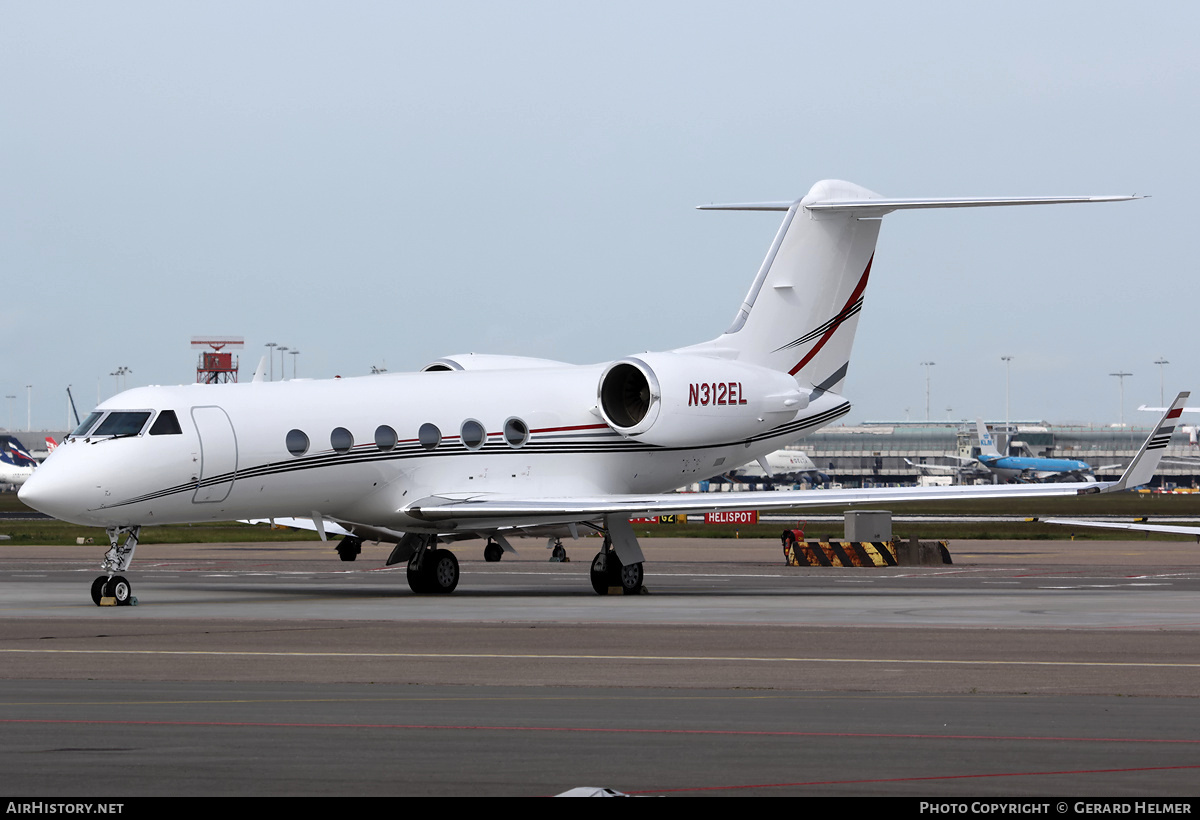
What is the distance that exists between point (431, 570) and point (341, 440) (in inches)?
129

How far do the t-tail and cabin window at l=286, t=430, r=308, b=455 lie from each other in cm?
827

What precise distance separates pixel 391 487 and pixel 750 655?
12147 millimetres

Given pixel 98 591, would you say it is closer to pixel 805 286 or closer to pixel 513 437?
pixel 513 437

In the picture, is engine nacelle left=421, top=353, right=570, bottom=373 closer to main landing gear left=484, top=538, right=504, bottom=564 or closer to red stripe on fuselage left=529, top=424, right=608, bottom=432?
red stripe on fuselage left=529, top=424, right=608, bottom=432

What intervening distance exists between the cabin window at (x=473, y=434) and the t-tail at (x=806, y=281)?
4.90m

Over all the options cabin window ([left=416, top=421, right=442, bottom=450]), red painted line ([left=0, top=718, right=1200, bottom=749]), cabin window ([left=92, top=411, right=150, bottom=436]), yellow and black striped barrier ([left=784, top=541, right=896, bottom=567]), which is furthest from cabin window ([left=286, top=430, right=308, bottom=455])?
yellow and black striped barrier ([left=784, top=541, right=896, bottom=567])

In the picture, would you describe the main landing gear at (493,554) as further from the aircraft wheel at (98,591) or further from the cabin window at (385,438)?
the aircraft wheel at (98,591)

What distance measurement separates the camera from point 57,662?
52.0 ft

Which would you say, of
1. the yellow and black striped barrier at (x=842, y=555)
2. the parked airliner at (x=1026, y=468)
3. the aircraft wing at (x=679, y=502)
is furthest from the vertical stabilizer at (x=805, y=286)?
the parked airliner at (x=1026, y=468)

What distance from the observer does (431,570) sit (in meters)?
28.4

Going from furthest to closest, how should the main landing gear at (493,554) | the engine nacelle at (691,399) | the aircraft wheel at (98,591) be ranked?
the main landing gear at (493,554)
the engine nacelle at (691,399)
the aircraft wheel at (98,591)

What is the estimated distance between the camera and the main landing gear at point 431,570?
28422mm

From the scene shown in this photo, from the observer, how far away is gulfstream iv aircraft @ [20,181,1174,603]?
2505 cm
